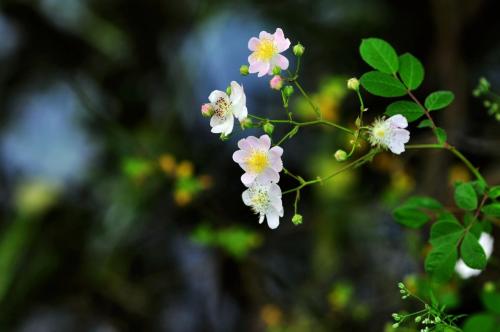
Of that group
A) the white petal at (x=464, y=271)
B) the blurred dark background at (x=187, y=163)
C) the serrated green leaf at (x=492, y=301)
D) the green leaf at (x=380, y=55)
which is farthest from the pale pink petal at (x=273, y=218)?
the blurred dark background at (x=187, y=163)

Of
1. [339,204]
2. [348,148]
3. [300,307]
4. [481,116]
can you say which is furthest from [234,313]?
[481,116]

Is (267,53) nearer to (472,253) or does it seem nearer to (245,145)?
(245,145)

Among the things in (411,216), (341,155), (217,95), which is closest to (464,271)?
(411,216)

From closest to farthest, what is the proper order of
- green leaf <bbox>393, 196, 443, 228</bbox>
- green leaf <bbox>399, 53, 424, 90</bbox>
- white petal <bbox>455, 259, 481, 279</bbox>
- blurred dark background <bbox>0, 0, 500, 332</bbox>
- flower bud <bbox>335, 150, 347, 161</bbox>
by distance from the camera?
1. flower bud <bbox>335, 150, 347, 161</bbox>
2. green leaf <bbox>399, 53, 424, 90</bbox>
3. green leaf <bbox>393, 196, 443, 228</bbox>
4. white petal <bbox>455, 259, 481, 279</bbox>
5. blurred dark background <bbox>0, 0, 500, 332</bbox>

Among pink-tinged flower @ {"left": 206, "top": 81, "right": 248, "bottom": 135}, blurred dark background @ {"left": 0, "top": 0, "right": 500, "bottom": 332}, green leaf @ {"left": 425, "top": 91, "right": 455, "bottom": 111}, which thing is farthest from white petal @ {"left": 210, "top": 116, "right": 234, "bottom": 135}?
blurred dark background @ {"left": 0, "top": 0, "right": 500, "bottom": 332}

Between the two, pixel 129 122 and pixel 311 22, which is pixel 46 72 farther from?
pixel 311 22

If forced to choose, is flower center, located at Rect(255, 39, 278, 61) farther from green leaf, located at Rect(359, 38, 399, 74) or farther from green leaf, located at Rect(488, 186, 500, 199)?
green leaf, located at Rect(488, 186, 500, 199)

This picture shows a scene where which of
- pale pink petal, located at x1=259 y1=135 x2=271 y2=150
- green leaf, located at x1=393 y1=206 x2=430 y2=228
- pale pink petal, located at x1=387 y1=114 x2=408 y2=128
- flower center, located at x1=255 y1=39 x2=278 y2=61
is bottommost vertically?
pale pink petal, located at x1=259 y1=135 x2=271 y2=150
